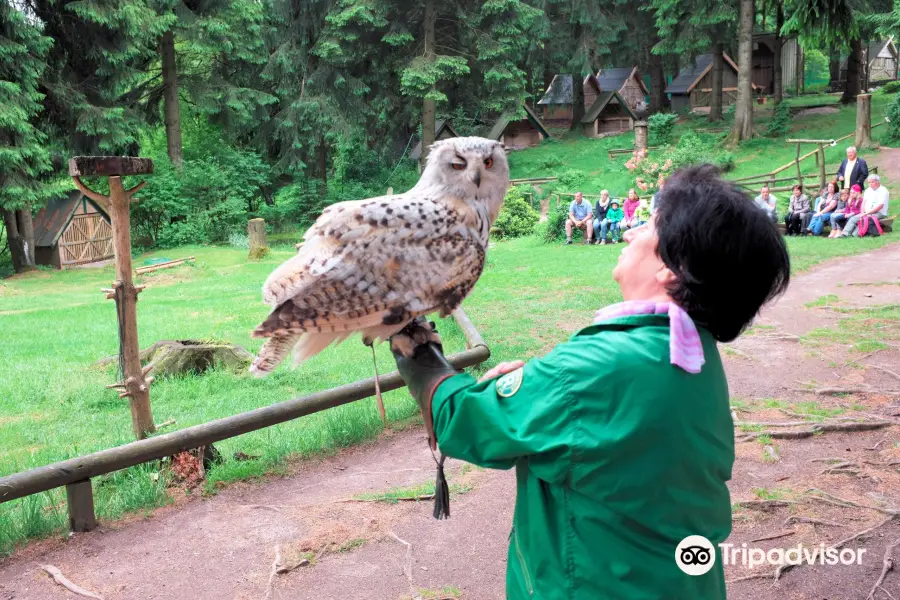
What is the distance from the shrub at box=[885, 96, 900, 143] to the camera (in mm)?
21391

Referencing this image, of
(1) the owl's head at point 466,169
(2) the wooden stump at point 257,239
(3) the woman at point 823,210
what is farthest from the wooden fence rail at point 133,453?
(2) the wooden stump at point 257,239

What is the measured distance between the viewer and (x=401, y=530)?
3.96 metres

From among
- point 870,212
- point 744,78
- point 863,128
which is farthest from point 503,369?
point 744,78

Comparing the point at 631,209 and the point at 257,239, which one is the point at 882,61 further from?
the point at 257,239

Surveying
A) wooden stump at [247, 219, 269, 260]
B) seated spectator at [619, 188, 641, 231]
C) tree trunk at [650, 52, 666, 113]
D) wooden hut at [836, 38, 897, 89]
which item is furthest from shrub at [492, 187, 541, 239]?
wooden hut at [836, 38, 897, 89]

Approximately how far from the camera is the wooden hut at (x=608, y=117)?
34719mm

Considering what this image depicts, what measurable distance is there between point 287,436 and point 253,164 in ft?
73.1

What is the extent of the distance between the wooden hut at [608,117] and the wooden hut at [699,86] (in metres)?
5.00

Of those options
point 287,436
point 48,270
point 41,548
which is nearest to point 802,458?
point 287,436

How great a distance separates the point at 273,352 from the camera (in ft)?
7.18

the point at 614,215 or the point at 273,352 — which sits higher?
the point at 273,352

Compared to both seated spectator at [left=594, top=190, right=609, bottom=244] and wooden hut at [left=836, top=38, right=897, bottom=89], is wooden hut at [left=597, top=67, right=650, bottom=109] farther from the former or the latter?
seated spectator at [left=594, top=190, right=609, bottom=244]

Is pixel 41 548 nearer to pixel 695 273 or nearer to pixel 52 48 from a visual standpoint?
pixel 695 273

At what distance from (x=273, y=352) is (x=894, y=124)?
23.9 meters
